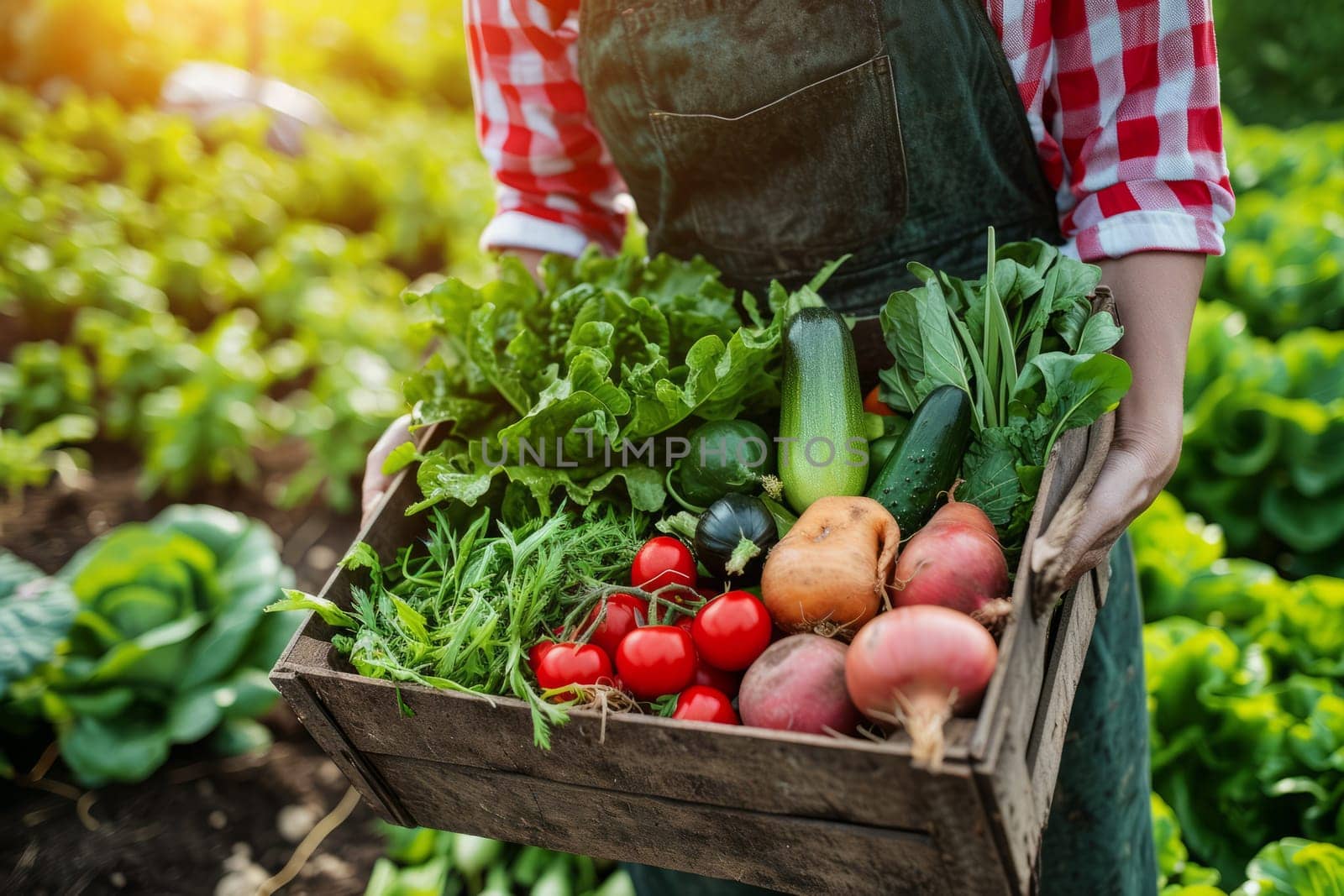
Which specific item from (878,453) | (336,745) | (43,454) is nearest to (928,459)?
(878,453)

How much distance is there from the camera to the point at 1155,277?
190 cm

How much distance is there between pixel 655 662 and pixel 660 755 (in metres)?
0.20

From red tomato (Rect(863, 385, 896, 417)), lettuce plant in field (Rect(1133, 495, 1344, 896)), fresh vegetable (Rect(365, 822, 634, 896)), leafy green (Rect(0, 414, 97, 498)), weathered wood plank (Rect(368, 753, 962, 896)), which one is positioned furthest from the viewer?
leafy green (Rect(0, 414, 97, 498))

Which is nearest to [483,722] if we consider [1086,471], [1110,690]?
[1086,471]

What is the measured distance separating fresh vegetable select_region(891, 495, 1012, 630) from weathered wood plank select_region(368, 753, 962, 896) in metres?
0.36

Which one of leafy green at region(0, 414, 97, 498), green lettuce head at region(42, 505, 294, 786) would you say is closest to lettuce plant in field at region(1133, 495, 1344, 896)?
green lettuce head at region(42, 505, 294, 786)

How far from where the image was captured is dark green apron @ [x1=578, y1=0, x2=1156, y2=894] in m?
1.94

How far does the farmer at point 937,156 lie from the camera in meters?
1.84

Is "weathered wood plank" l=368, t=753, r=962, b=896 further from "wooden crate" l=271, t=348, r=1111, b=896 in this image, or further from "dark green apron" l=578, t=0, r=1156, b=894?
"dark green apron" l=578, t=0, r=1156, b=894

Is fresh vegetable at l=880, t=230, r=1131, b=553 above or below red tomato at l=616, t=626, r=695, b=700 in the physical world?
above

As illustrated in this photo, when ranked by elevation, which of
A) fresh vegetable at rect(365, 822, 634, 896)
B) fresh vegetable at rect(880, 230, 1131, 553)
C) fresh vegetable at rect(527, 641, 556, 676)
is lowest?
fresh vegetable at rect(365, 822, 634, 896)

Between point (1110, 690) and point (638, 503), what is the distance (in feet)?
3.85

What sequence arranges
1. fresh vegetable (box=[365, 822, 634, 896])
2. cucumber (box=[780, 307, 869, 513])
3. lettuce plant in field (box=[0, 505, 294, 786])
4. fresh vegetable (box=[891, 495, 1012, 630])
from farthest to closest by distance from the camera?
lettuce plant in field (box=[0, 505, 294, 786]) < fresh vegetable (box=[365, 822, 634, 896]) < cucumber (box=[780, 307, 869, 513]) < fresh vegetable (box=[891, 495, 1012, 630])

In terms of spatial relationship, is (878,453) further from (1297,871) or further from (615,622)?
(1297,871)
